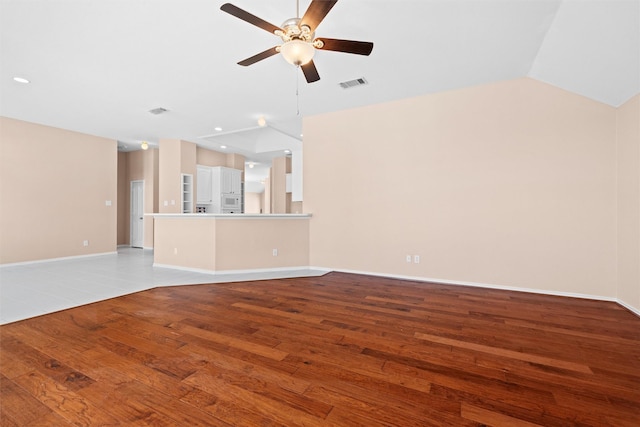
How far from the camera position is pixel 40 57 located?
130 inches

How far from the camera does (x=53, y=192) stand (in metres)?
6.01

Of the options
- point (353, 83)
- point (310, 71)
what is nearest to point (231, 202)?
point (353, 83)

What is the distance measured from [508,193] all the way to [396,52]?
2.39 meters

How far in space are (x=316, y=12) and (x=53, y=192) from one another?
22.9ft

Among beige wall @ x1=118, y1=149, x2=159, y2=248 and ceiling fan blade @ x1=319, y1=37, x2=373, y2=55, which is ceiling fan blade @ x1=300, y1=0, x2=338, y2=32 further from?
beige wall @ x1=118, y1=149, x2=159, y2=248

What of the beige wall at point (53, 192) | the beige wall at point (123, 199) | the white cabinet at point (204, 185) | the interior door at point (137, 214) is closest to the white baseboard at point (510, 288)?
the white cabinet at point (204, 185)

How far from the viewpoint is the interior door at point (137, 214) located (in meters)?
8.21

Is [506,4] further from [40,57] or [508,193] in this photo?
[40,57]

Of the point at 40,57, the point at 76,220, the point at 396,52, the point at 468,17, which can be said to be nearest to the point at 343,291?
the point at 396,52

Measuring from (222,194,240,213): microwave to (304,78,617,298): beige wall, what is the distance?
4156mm

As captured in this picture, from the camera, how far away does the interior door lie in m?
8.21

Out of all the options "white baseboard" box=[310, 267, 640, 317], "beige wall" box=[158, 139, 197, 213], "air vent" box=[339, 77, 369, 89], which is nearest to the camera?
"white baseboard" box=[310, 267, 640, 317]

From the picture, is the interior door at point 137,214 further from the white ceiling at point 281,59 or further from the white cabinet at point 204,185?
the white ceiling at point 281,59

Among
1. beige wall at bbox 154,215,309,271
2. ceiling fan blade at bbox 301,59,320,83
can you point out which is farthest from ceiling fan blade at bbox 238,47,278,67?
beige wall at bbox 154,215,309,271
